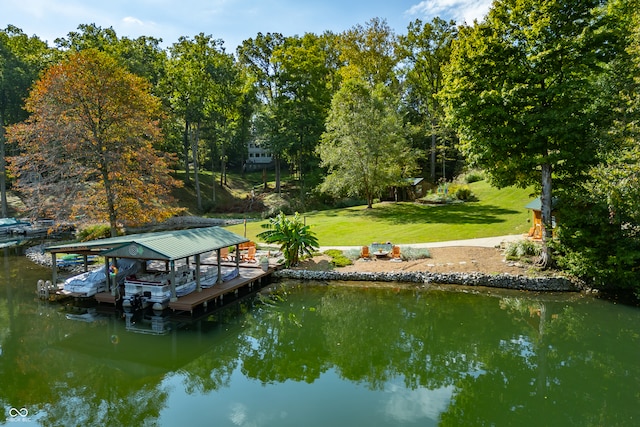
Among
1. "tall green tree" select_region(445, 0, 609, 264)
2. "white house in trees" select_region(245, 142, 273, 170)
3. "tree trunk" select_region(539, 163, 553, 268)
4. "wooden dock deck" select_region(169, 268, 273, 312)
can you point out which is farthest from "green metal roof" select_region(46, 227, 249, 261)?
"white house in trees" select_region(245, 142, 273, 170)

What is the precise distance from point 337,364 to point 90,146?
1780 cm

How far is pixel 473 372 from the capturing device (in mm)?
11680

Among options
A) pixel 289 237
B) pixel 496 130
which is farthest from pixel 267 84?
pixel 496 130

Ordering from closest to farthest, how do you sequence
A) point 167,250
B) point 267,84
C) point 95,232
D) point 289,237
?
1. point 167,250
2. point 289,237
3. point 95,232
4. point 267,84

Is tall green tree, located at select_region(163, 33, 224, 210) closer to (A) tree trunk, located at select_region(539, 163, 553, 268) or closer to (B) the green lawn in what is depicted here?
(B) the green lawn

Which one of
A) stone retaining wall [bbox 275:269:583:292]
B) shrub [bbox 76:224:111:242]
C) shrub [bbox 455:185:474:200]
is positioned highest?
shrub [bbox 455:185:474:200]

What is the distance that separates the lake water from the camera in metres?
9.70

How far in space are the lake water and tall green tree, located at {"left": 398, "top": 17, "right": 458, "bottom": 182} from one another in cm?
2926

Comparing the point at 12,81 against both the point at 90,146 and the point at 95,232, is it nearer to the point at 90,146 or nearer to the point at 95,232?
the point at 95,232

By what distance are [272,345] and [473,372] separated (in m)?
6.27

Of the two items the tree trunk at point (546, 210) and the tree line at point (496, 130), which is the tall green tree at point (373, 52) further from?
the tree trunk at point (546, 210)

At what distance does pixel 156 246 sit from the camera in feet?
51.0

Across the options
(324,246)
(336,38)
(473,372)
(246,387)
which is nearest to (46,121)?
(324,246)

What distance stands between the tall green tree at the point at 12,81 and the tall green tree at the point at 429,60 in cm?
3698
